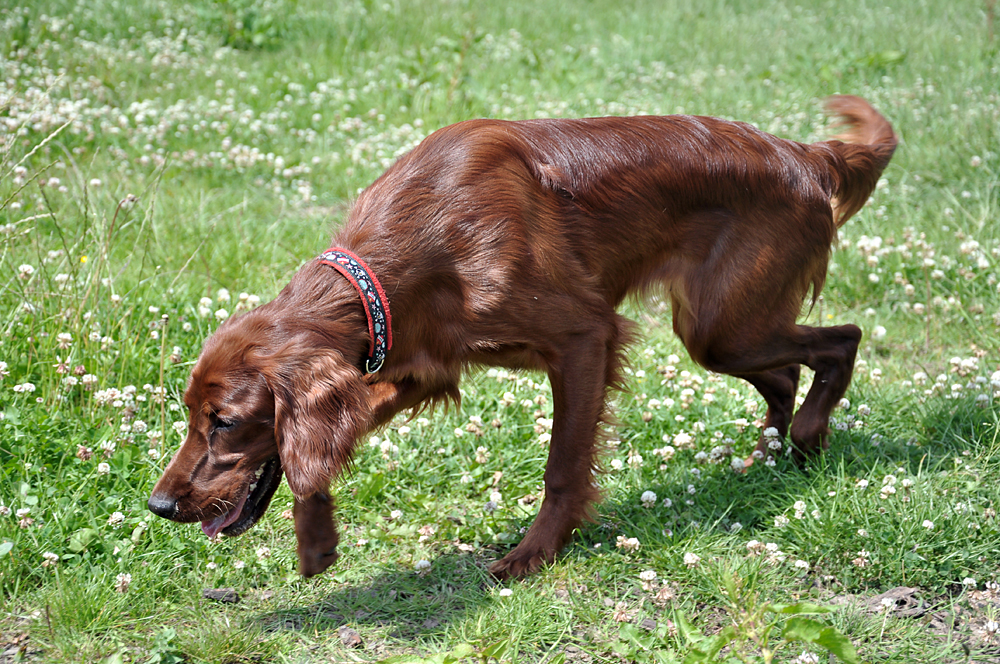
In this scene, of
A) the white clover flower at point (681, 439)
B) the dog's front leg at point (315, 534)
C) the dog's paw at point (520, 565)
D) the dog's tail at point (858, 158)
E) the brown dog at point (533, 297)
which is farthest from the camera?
the dog's tail at point (858, 158)

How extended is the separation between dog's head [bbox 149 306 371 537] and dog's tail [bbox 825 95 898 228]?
1946 mm

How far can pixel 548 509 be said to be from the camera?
294 cm

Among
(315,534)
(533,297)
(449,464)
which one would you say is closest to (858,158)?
(533,297)

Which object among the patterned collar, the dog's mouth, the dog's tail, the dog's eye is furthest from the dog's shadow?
the dog's tail

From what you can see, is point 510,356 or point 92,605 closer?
point 92,605

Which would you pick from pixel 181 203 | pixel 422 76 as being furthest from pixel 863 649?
pixel 422 76

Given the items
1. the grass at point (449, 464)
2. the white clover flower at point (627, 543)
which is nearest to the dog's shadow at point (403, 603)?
the grass at point (449, 464)

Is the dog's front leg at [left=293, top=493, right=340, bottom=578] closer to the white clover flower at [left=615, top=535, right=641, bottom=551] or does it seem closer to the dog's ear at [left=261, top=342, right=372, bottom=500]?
the dog's ear at [left=261, top=342, right=372, bottom=500]

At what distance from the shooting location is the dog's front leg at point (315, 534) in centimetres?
277

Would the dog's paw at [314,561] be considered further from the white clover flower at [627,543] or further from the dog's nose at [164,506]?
the white clover flower at [627,543]

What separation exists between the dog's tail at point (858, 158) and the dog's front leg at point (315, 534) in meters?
2.10

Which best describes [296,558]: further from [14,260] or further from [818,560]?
[14,260]

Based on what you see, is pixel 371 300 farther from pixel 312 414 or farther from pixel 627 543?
pixel 627 543

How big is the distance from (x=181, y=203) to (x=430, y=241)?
2811 millimetres
